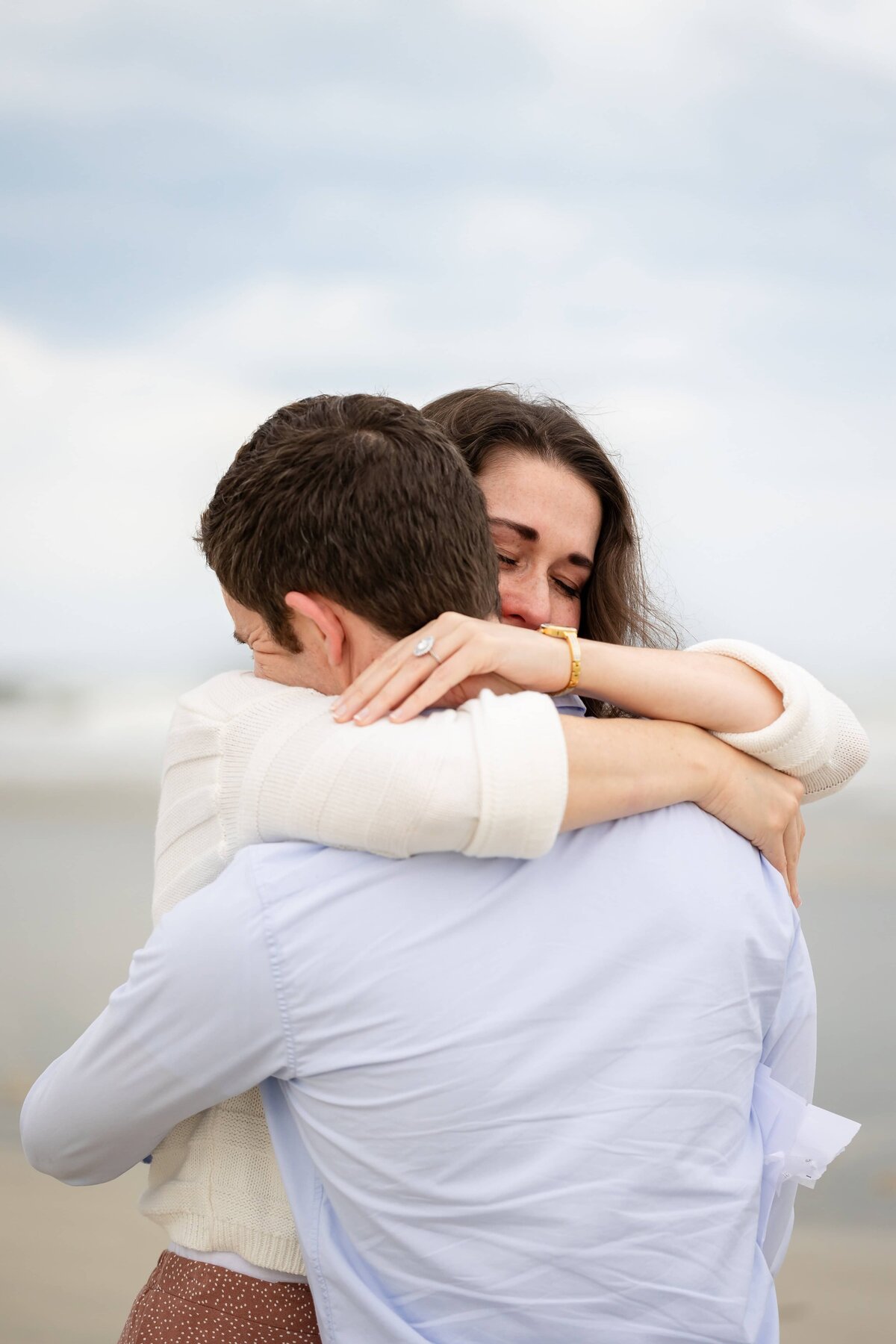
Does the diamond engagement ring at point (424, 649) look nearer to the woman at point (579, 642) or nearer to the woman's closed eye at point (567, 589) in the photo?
the woman at point (579, 642)

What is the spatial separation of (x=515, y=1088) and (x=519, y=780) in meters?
0.28

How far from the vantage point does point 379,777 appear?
951mm

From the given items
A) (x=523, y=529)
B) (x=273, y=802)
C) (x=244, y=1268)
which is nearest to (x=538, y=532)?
(x=523, y=529)

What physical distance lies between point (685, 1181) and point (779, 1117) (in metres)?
0.22

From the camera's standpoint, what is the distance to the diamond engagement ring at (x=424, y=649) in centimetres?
104

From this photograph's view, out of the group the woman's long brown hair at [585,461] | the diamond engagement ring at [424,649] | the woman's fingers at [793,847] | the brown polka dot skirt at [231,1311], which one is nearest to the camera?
the diamond engagement ring at [424,649]

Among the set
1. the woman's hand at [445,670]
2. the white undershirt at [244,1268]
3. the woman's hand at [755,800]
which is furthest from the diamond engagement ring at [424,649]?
the white undershirt at [244,1268]

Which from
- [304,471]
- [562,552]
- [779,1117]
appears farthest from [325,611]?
[562,552]

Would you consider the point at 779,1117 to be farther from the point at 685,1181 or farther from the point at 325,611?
the point at 325,611

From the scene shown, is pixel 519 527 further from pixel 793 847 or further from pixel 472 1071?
pixel 472 1071

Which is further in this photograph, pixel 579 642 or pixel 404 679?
pixel 579 642

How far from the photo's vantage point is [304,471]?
1054mm

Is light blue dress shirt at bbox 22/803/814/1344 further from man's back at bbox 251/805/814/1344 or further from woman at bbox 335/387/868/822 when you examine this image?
woman at bbox 335/387/868/822

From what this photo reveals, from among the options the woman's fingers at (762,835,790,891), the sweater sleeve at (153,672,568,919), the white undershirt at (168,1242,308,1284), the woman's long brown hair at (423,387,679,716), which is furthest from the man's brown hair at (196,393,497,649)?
the woman's long brown hair at (423,387,679,716)
